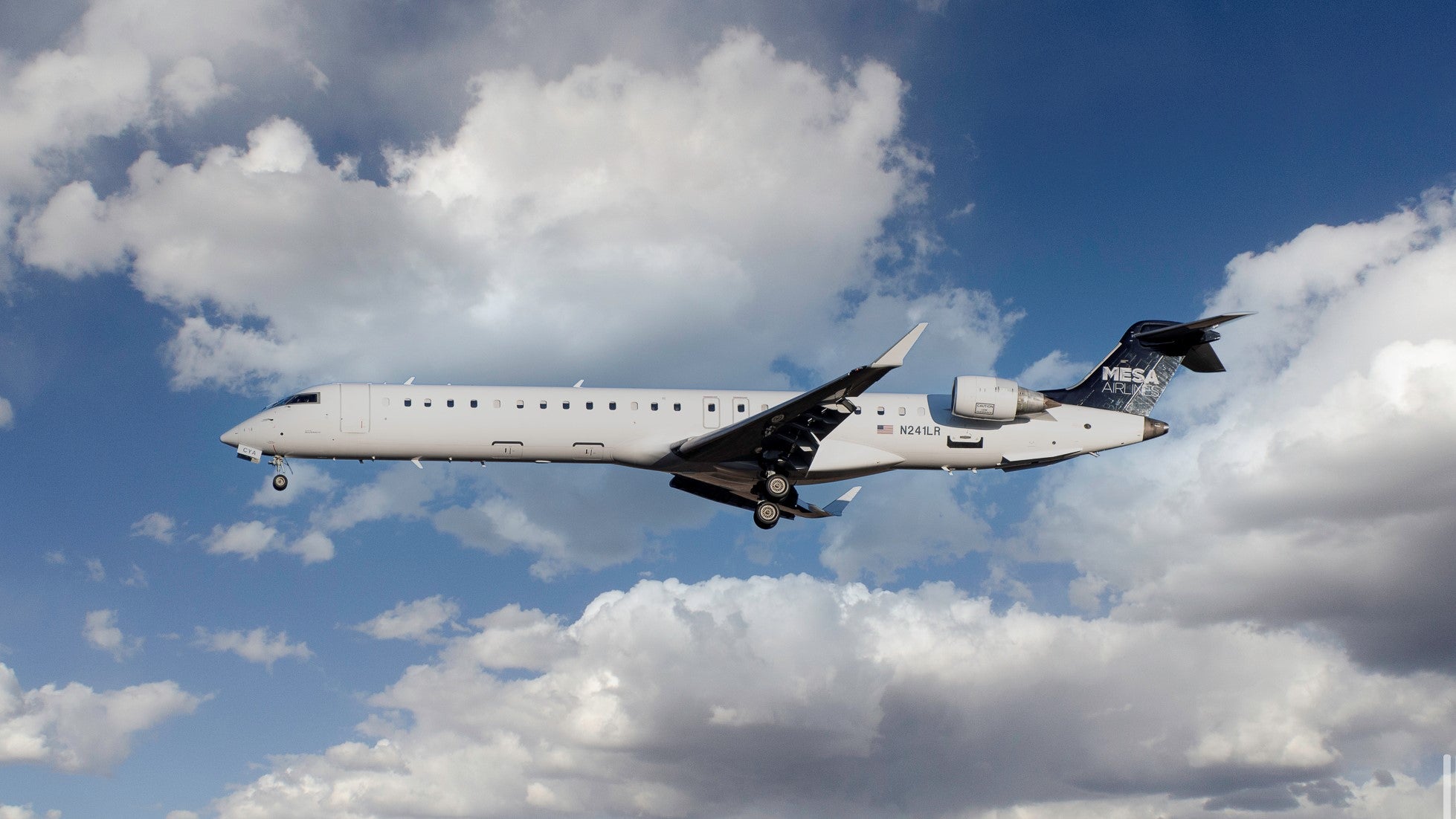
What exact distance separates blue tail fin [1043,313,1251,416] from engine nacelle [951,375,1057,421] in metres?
2.26

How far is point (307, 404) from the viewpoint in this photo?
33562mm

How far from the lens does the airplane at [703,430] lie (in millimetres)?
33156

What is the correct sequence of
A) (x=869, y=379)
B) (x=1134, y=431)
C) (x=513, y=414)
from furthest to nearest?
(x=1134, y=431)
(x=513, y=414)
(x=869, y=379)

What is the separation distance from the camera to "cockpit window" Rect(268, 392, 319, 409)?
33.6 m

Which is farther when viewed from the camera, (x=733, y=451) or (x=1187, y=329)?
(x=1187, y=329)

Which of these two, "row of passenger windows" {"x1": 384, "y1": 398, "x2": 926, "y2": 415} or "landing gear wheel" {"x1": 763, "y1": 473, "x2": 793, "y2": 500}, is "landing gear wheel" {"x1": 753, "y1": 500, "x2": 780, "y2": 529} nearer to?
"landing gear wheel" {"x1": 763, "y1": 473, "x2": 793, "y2": 500}

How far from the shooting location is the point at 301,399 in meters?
33.8

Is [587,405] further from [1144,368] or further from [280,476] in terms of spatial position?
[1144,368]

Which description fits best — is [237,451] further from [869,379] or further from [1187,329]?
[1187,329]

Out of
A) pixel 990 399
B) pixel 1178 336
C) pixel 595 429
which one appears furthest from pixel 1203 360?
pixel 595 429

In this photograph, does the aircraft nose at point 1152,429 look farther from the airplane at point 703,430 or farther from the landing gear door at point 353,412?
the landing gear door at point 353,412

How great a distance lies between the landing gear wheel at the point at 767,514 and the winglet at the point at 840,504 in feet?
10.8

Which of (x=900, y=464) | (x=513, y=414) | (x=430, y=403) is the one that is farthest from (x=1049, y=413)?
(x=430, y=403)

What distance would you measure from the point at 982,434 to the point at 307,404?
1918cm
